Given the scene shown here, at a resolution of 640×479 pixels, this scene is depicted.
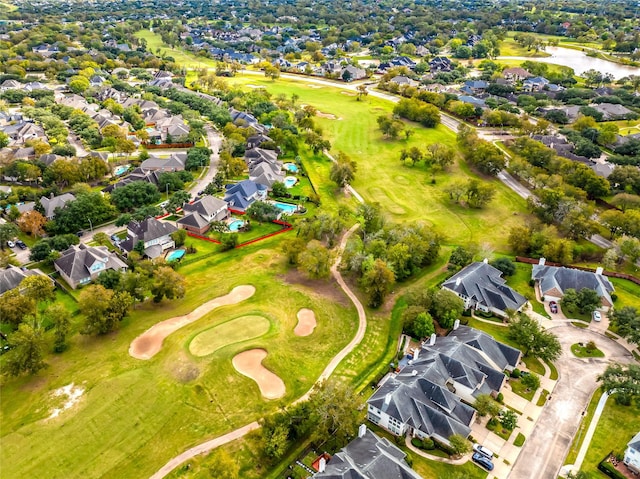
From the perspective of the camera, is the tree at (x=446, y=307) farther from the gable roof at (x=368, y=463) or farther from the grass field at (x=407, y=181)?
the grass field at (x=407, y=181)

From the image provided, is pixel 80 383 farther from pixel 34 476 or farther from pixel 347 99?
pixel 347 99

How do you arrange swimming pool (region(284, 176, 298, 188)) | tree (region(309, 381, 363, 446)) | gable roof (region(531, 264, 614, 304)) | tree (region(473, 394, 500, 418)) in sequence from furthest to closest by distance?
swimming pool (region(284, 176, 298, 188)), gable roof (region(531, 264, 614, 304)), tree (region(473, 394, 500, 418)), tree (region(309, 381, 363, 446))

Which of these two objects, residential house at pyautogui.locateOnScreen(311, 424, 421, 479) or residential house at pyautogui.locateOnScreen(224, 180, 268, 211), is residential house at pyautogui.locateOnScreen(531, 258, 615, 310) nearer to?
residential house at pyautogui.locateOnScreen(311, 424, 421, 479)

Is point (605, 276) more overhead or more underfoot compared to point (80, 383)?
more overhead

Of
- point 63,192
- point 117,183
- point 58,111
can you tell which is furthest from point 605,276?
point 58,111

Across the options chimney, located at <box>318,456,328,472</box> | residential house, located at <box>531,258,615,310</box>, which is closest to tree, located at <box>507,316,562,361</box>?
residential house, located at <box>531,258,615,310</box>

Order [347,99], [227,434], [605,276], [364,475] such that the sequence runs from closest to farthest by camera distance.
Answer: [364,475] < [227,434] < [605,276] < [347,99]

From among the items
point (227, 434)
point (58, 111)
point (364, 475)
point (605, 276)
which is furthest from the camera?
point (58, 111)

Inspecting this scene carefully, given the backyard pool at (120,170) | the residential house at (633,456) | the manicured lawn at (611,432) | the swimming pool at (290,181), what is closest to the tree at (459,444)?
the manicured lawn at (611,432)
